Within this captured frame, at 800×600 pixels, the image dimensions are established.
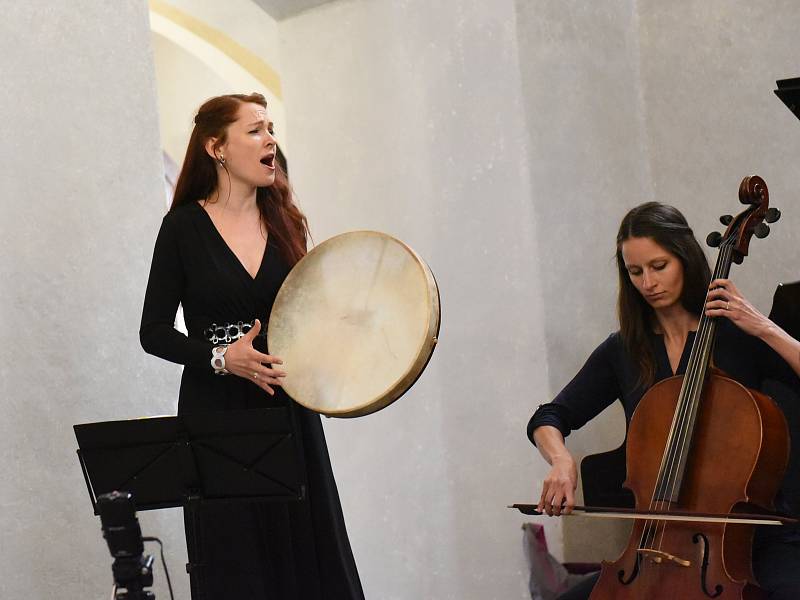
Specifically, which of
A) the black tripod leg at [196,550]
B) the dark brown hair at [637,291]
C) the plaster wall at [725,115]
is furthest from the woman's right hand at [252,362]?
the plaster wall at [725,115]

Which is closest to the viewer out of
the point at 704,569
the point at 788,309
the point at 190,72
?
the point at 704,569

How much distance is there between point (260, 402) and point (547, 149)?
5.13ft

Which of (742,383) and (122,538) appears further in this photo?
(742,383)

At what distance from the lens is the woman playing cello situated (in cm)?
242

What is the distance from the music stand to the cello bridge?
0.69 m

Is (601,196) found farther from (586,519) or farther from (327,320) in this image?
(327,320)

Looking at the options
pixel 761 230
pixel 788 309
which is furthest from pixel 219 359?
pixel 788 309

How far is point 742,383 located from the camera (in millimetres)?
2535

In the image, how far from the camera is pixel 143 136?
129 inches

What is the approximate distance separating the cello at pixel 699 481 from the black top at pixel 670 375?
18cm

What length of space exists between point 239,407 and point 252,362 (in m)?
0.22

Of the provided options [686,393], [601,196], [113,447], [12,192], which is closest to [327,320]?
[113,447]

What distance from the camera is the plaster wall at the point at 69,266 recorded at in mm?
2811

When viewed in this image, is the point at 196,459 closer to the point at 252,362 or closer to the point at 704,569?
the point at 252,362
